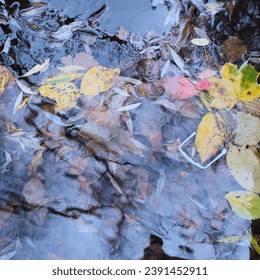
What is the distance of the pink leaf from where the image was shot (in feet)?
2.80

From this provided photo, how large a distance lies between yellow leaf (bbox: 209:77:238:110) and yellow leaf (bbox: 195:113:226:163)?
35 mm

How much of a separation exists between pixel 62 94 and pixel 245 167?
473 millimetres

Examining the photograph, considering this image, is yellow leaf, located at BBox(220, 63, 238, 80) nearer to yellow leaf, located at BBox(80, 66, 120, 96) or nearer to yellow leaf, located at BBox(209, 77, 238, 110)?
yellow leaf, located at BBox(209, 77, 238, 110)

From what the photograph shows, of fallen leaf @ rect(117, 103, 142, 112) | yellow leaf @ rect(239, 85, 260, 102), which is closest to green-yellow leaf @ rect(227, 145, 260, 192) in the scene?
yellow leaf @ rect(239, 85, 260, 102)

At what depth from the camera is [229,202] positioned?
805mm

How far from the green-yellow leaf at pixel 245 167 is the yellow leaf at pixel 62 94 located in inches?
15.7

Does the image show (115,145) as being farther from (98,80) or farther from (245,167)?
(245,167)

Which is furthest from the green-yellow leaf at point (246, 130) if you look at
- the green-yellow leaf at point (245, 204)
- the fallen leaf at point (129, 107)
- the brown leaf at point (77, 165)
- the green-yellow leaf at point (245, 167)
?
the brown leaf at point (77, 165)

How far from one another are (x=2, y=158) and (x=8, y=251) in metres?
0.22

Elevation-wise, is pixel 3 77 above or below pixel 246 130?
below

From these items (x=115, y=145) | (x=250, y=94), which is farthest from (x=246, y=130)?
(x=115, y=145)

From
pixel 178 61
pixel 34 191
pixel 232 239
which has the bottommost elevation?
pixel 34 191

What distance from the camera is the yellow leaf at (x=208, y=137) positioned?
0.83 meters

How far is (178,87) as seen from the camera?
0.85m
